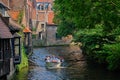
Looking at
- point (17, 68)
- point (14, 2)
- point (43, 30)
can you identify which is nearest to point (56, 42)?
point (43, 30)

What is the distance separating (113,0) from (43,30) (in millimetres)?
76959

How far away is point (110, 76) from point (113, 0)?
63.5ft

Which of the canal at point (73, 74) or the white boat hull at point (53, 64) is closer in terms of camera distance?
the canal at point (73, 74)

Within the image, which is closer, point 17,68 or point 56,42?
point 17,68

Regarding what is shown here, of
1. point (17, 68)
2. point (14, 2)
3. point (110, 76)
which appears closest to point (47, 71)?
point (17, 68)

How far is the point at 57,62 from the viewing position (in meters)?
46.7

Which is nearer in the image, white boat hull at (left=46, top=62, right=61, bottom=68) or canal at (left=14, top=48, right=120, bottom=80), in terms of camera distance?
canal at (left=14, top=48, right=120, bottom=80)

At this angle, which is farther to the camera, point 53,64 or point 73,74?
point 53,64

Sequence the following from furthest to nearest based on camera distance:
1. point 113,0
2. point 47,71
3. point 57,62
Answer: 1. point 57,62
2. point 47,71
3. point 113,0

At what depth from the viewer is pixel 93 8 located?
18609mm

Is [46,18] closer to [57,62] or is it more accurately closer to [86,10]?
[57,62]

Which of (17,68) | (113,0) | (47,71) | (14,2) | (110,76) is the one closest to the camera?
(113,0)

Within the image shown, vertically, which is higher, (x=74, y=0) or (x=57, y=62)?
(x=74, y=0)

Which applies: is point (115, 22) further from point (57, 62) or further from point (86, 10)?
point (57, 62)
